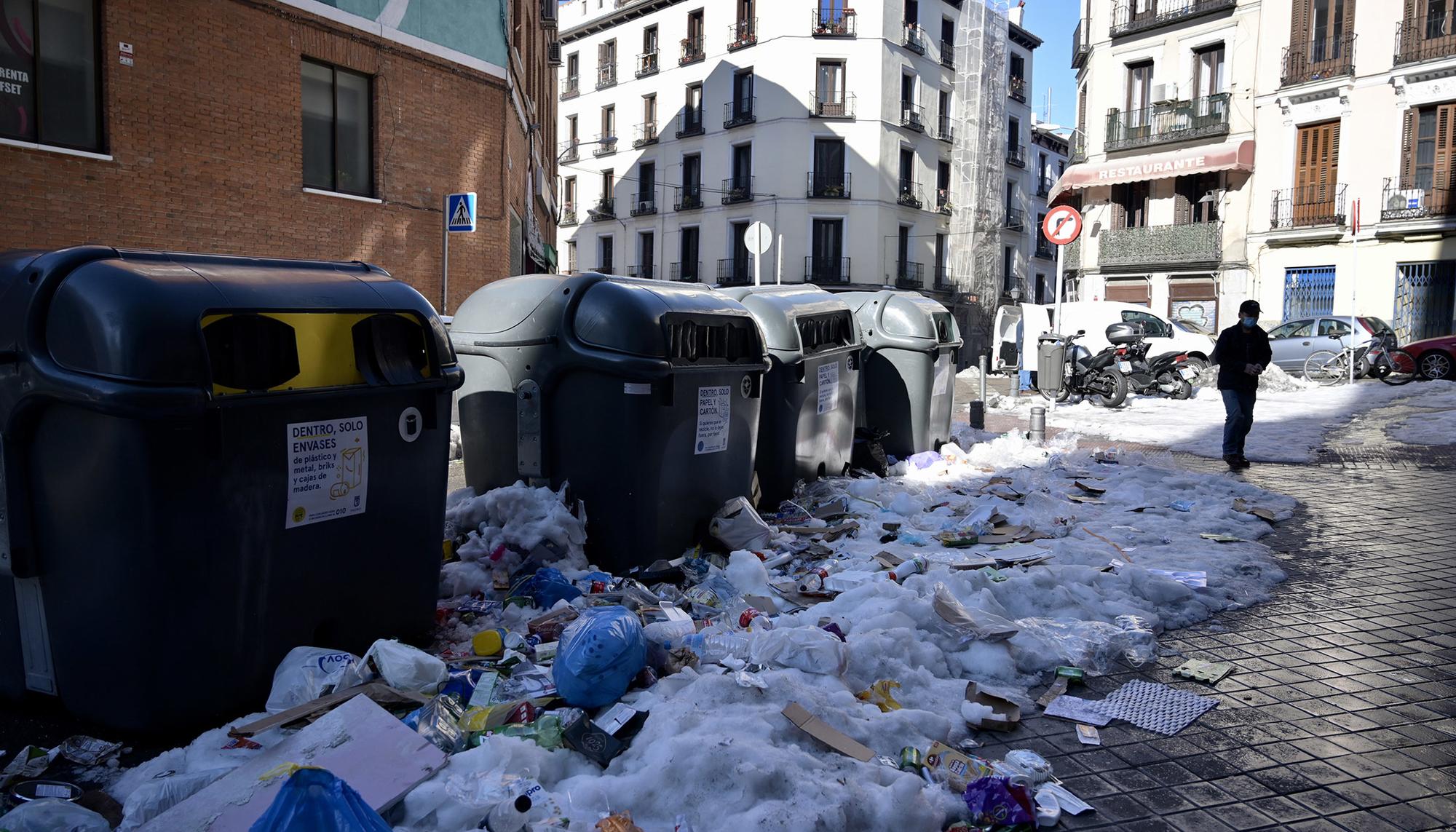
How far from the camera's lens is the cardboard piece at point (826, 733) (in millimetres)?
2914

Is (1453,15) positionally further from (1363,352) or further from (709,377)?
(709,377)

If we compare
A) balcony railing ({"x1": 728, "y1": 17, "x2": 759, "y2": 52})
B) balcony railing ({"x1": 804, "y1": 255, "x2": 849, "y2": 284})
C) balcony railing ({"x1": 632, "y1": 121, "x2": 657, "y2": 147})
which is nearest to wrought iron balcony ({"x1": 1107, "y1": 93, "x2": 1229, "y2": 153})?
balcony railing ({"x1": 804, "y1": 255, "x2": 849, "y2": 284})

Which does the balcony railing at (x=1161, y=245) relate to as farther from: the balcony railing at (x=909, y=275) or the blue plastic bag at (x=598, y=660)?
the blue plastic bag at (x=598, y=660)

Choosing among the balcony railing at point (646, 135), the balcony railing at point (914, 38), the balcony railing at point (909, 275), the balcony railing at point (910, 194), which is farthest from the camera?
the balcony railing at point (646, 135)

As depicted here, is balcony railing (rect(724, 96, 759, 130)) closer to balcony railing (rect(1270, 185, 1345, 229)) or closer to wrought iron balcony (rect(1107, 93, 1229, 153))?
wrought iron balcony (rect(1107, 93, 1229, 153))

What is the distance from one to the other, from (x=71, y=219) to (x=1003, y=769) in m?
11.3

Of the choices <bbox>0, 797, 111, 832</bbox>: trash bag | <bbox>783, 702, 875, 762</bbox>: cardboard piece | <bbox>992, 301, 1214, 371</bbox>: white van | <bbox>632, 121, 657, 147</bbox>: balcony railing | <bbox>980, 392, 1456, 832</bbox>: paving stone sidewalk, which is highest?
<bbox>632, 121, 657, 147</bbox>: balcony railing

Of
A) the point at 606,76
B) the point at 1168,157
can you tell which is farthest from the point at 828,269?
the point at 606,76

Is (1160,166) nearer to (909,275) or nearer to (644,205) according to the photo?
(909,275)

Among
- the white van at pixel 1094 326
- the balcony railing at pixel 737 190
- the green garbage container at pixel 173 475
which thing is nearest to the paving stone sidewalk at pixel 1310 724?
the green garbage container at pixel 173 475

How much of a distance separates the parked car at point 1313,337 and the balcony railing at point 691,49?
92.5 feet

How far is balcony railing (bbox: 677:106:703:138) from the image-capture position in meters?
42.3

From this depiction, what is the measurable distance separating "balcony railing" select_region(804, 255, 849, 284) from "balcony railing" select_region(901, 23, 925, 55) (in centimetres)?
905

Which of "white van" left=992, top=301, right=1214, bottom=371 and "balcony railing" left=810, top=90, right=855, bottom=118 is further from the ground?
"balcony railing" left=810, top=90, right=855, bottom=118
